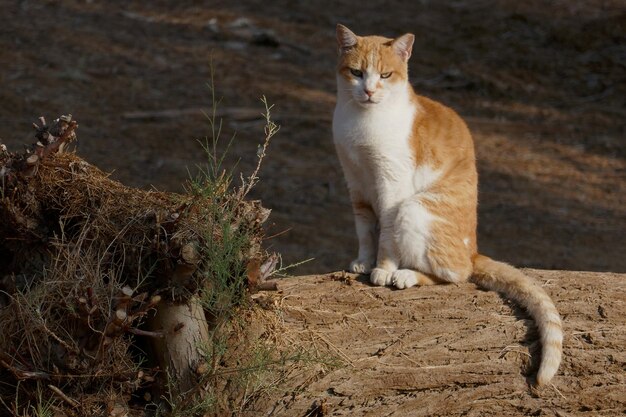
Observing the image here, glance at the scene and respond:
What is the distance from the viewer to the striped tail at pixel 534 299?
420cm

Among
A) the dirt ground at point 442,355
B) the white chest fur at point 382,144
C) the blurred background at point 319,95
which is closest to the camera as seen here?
the dirt ground at point 442,355

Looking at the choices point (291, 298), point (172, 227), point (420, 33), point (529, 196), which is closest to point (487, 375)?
point (291, 298)

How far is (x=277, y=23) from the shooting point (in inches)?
488

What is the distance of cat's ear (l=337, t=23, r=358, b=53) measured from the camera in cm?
508

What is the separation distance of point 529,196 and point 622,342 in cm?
526

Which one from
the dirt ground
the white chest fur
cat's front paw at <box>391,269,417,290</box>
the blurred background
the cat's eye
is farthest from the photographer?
the blurred background

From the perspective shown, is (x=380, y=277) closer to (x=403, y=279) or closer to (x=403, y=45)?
(x=403, y=279)

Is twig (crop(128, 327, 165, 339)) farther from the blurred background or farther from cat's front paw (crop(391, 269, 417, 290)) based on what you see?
the blurred background

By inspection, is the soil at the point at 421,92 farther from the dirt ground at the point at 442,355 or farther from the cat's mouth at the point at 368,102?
the cat's mouth at the point at 368,102

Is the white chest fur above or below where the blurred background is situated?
above

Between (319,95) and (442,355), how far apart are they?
6957 mm

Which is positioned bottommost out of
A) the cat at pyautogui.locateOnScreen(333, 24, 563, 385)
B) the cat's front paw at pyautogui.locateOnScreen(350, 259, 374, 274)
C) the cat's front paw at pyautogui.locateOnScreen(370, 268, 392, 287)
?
the cat's front paw at pyautogui.locateOnScreen(350, 259, 374, 274)

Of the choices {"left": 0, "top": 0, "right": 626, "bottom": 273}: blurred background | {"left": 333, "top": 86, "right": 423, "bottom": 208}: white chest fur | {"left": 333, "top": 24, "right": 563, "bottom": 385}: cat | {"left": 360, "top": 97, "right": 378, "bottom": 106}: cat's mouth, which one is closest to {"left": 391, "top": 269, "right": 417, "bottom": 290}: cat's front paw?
{"left": 333, "top": 24, "right": 563, "bottom": 385}: cat

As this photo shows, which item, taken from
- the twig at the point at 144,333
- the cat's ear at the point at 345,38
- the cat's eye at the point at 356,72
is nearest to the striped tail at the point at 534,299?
the cat's eye at the point at 356,72
